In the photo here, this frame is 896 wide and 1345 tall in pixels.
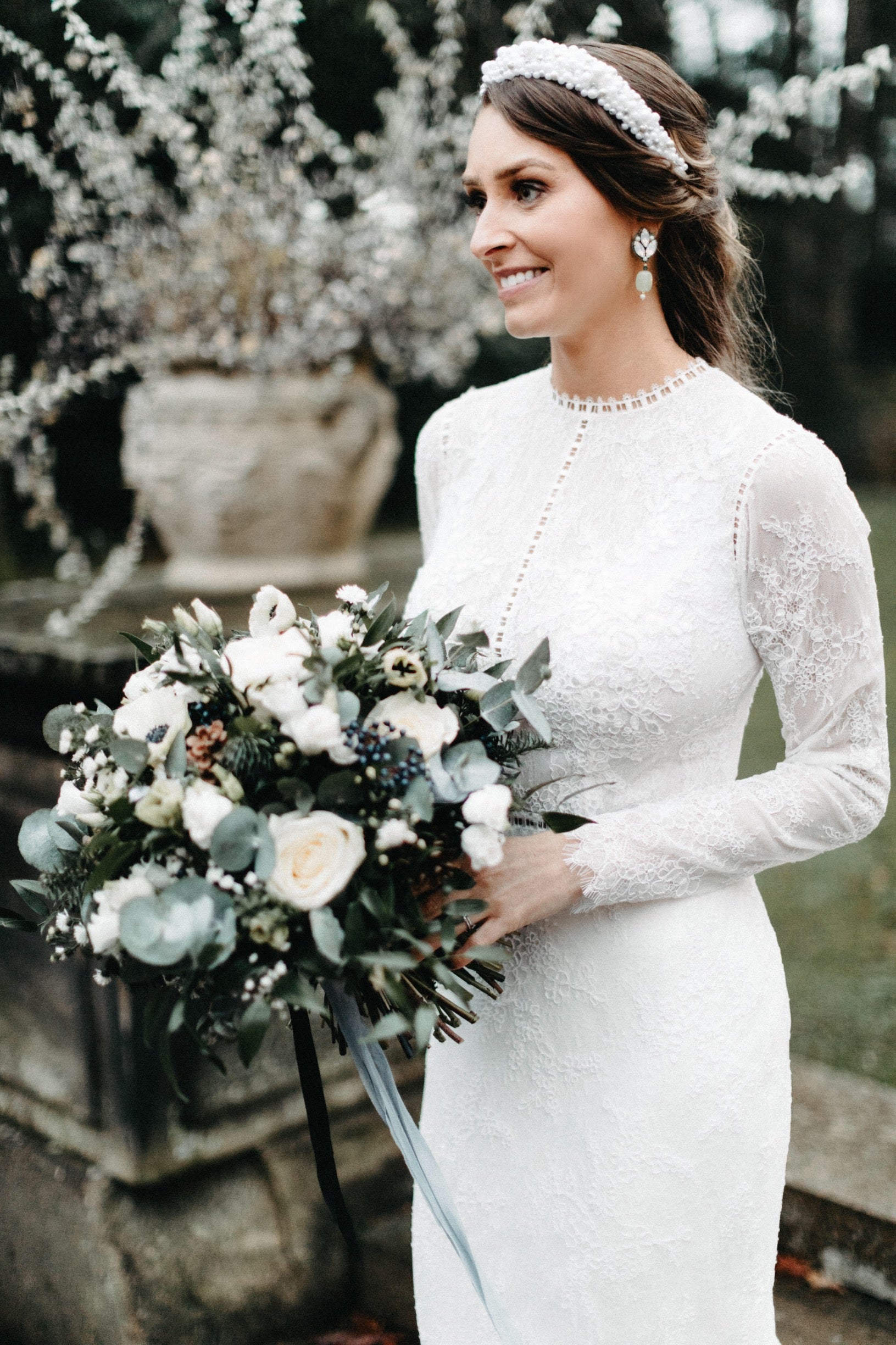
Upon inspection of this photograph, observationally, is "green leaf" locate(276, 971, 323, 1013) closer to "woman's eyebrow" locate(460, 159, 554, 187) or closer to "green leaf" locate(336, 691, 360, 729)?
"green leaf" locate(336, 691, 360, 729)

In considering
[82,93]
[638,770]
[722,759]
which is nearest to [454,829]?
[638,770]

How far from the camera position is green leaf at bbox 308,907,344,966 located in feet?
4.06

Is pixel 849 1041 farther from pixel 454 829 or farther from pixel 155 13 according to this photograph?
pixel 155 13

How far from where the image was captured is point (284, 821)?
1.28 meters

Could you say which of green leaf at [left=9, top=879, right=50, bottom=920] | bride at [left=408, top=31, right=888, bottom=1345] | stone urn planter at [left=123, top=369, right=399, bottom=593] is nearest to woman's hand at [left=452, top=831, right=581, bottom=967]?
bride at [left=408, top=31, right=888, bottom=1345]

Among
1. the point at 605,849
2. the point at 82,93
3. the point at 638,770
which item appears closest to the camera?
the point at 605,849

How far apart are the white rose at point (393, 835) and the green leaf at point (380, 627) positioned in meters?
0.26

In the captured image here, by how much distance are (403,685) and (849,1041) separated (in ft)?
10.8

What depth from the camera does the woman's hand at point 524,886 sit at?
5.16ft

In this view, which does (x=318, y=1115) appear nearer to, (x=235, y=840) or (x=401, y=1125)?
(x=401, y=1125)

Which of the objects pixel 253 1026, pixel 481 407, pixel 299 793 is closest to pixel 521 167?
pixel 481 407

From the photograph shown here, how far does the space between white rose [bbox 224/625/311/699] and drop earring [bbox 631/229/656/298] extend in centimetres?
82

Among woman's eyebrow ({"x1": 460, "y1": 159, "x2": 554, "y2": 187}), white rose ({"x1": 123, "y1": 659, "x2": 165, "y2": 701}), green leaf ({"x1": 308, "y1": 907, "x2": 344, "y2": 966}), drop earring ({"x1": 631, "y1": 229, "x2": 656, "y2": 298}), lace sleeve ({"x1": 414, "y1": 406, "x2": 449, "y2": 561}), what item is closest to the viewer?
green leaf ({"x1": 308, "y1": 907, "x2": 344, "y2": 966})

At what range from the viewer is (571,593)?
5.70ft
